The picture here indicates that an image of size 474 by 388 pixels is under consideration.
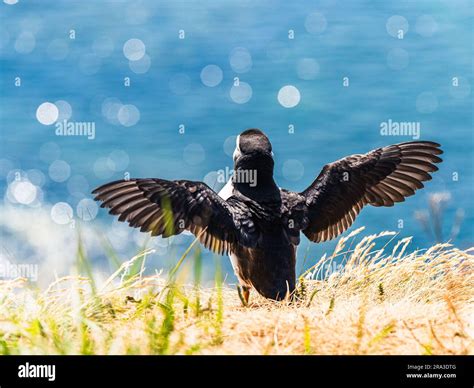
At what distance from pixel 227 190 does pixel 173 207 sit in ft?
2.05

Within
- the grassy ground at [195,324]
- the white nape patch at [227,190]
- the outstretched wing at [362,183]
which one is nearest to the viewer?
the grassy ground at [195,324]

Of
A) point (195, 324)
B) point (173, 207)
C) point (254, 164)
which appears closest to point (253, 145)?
point (254, 164)

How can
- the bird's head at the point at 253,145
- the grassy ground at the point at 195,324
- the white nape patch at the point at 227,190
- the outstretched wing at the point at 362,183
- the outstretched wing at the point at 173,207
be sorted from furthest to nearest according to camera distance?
the outstretched wing at the point at 362,183, the white nape patch at the point at 227,190, the bird's head at the point at 253,145, the outstretched wing at the point at 173,207, the grassy ground at the point at 195,324

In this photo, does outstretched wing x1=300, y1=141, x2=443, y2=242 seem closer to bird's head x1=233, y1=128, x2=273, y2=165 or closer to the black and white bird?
the black and white bird

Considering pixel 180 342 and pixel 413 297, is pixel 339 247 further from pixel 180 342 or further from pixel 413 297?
pixel 180 342

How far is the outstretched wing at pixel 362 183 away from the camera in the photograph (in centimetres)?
595

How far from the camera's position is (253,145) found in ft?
17.9

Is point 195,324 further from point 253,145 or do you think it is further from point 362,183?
point 362,183

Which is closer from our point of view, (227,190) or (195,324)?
(195,324)

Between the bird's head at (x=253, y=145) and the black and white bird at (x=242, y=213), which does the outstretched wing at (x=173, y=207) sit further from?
the bird's head at (x=253, y=145)

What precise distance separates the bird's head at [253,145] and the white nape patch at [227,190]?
0.27 metres

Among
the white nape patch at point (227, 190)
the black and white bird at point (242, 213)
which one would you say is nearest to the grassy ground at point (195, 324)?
the black and white bird at point (242, 213)

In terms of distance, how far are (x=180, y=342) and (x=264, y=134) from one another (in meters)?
2.50
